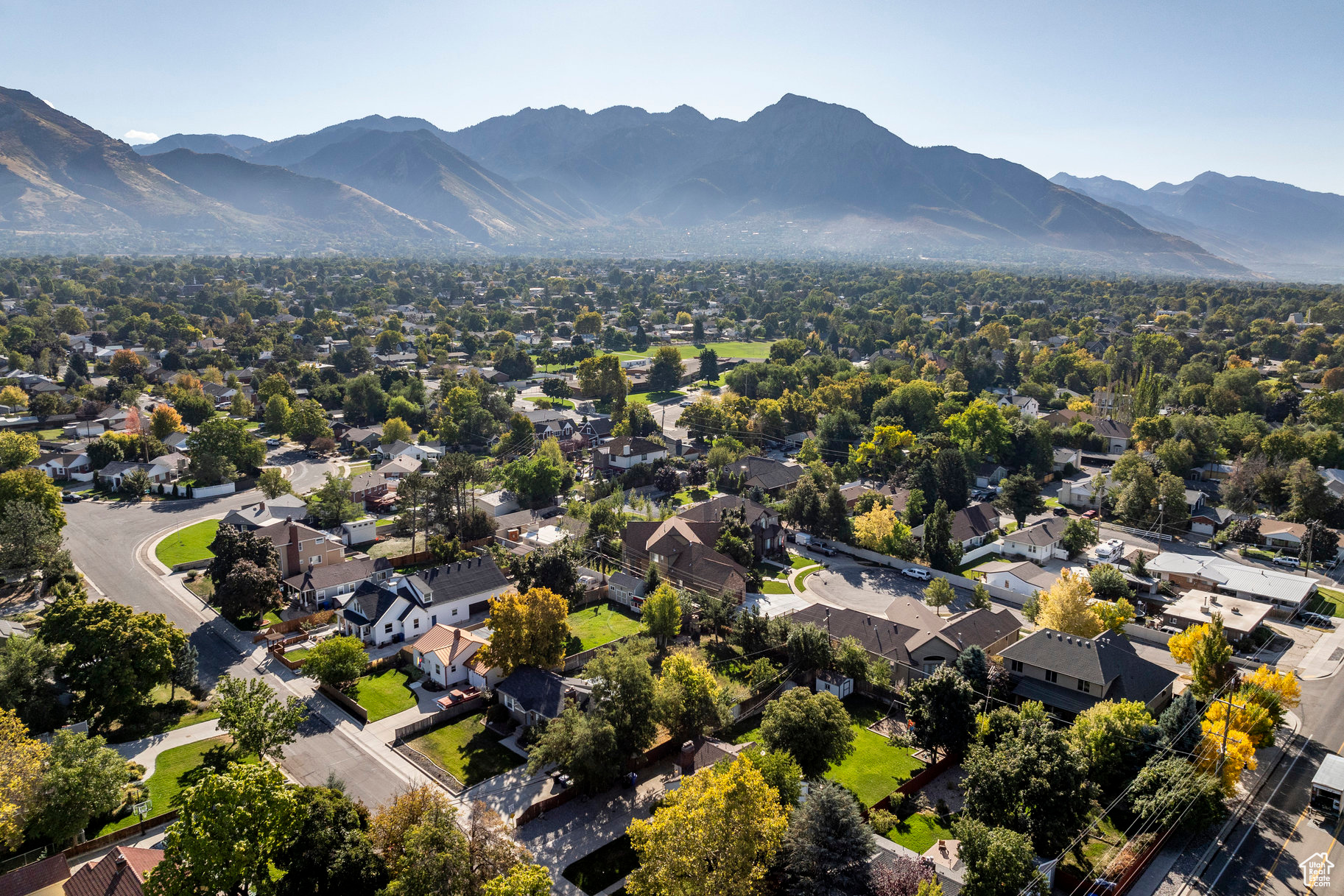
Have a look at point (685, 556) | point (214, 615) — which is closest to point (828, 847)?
point (685, 556)

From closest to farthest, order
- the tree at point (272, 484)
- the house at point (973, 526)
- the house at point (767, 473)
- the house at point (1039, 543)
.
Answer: the house at point (1039, 543)
the house at point (973, 526)
the tree at point (272, 484)
the house at point (767, 473)

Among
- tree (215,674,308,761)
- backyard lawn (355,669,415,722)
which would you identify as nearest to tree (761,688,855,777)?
backyard lawn (355,669,415,722)

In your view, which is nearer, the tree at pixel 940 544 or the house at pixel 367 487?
the tree at pixel 940 544

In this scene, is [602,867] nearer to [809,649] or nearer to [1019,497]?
[809,649]

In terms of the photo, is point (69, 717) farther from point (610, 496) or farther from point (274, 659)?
point (610, 496)

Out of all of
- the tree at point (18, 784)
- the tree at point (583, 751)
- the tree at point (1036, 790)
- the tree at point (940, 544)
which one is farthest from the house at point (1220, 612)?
the tree at point (18, 784)

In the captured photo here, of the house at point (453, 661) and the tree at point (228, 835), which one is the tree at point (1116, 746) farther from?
the tree at point (228, 835)

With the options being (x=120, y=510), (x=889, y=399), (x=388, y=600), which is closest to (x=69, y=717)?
(x=388, y=600)

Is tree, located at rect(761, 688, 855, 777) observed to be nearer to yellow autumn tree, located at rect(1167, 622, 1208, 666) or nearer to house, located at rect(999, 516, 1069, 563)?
yellow autumn tree, located at rect(1167, 622, 1208, 666)
